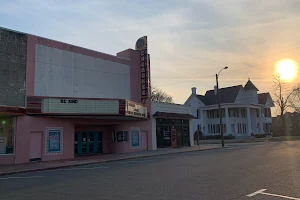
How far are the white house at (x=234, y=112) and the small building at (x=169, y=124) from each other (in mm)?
18846

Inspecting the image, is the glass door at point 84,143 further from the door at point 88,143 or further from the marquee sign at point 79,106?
the marquee sign at point 79,106

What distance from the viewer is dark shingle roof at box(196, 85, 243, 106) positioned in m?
54.1

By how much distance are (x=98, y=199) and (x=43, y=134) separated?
1385 cm

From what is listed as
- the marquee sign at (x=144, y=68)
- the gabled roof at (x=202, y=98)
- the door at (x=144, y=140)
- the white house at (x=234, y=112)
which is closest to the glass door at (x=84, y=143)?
the door at (x=144, y=140)

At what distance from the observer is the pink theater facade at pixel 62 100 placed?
18.8 meters

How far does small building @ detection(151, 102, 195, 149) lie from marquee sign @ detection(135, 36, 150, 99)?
2278 mm

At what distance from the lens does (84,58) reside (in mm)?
23172

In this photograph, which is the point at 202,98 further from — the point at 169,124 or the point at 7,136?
the point at 7,136

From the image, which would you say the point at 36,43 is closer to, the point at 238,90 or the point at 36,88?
the point at 36,88

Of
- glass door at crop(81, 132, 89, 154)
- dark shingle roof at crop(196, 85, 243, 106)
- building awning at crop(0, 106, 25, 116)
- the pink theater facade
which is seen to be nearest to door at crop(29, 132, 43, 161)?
the pink theater facade

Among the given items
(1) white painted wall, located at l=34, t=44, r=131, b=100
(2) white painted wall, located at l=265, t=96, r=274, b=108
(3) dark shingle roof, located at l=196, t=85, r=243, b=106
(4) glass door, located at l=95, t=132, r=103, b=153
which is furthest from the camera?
Answer: (2) white painted wall, located at l=265, t=96, r=274, b=108

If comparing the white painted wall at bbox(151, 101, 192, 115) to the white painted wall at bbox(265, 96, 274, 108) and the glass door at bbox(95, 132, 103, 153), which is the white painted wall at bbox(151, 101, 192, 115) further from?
the white painted wall at bbox(265, 96, 274, 108)

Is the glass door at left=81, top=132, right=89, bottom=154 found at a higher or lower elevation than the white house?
lower

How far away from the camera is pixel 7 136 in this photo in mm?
19250
